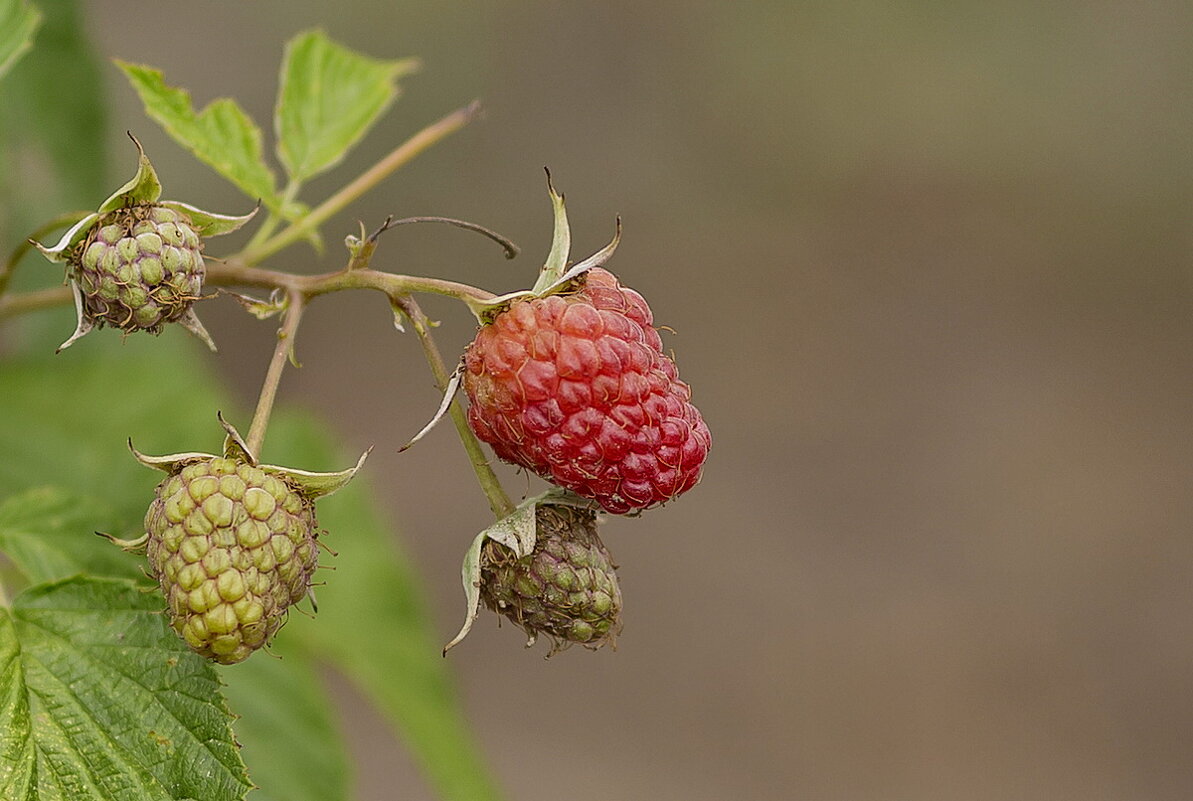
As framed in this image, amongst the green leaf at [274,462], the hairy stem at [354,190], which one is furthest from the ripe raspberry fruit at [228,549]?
the green leaf at [274,462]

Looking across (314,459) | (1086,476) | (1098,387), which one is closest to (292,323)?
(314,459)

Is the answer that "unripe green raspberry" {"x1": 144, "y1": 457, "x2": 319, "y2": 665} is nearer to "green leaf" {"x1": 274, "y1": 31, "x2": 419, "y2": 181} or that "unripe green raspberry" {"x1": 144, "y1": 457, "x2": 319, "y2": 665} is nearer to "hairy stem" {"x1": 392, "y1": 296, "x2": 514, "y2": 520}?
"hairy stem" {"x1": 392, "y1": 296, "x2": 514, "y2": 520}

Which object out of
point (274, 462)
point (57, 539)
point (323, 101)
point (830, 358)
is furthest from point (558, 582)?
point (830, 358)

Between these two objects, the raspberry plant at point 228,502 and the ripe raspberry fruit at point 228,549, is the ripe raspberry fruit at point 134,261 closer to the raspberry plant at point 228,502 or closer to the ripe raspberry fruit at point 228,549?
the raspberry plant at point 228,502

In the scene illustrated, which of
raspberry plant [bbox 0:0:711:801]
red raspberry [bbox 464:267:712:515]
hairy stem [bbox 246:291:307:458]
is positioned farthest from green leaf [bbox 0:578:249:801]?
red raspberry [bbox 464:267:712:515]

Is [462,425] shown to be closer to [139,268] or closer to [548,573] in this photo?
[548,573]

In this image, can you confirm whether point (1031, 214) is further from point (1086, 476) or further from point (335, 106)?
point (335, 106)
